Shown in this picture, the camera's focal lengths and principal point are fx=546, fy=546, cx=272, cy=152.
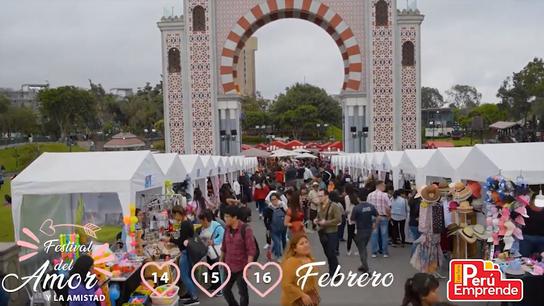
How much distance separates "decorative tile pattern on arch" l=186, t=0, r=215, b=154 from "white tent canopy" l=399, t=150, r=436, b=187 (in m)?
12.6

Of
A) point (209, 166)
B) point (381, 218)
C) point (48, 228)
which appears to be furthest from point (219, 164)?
point (48, 228)

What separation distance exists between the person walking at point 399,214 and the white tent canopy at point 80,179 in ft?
14.3

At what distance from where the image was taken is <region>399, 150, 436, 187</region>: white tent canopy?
1135cm

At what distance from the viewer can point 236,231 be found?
5.70 m

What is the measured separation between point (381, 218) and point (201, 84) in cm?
1599

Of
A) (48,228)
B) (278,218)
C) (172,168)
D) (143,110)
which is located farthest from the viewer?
(143,110)

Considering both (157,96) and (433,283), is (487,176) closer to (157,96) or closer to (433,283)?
(433,283)

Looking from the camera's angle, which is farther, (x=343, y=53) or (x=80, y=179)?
(x=343, y=53)

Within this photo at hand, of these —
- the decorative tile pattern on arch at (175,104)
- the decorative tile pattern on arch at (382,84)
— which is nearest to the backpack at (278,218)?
the decorative tile pattern on arch at (382,84)

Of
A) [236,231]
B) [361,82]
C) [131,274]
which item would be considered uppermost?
[361,82]

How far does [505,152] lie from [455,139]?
49.9m

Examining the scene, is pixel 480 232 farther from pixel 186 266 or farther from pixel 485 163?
pixel 186 266

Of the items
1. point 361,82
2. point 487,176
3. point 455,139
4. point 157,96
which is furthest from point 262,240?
point 157,96

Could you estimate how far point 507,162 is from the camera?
7.49 m
